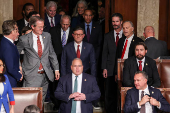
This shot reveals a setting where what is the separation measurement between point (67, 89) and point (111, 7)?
2944 millimetres

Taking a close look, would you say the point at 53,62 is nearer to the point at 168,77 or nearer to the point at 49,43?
the point at 49,43

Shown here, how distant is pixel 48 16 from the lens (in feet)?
23.1

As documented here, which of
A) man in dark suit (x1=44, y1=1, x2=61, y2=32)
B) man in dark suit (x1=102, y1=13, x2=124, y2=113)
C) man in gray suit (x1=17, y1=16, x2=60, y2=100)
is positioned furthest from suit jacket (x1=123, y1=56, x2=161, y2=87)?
man in dark suit (x1=44, y1=1, x2=61, y2=32)

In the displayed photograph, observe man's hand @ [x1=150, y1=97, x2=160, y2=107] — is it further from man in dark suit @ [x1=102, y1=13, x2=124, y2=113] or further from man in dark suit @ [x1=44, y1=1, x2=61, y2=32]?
man in dark suit @ [x1=44, y1=1, x2=61, y2=32]

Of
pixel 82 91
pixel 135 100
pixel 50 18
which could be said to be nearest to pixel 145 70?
pixel 135 100

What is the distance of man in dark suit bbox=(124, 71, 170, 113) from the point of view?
445cm

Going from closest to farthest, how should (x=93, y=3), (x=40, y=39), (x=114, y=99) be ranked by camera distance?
(x=40, y=39) → (x=114, y=99) → (x=93, y=3)

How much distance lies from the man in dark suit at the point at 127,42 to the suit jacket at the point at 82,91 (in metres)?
1.11

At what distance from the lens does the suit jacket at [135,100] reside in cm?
447

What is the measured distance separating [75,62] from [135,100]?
3.31 ft

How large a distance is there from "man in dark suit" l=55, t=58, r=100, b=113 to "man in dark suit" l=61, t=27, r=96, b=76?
2.57ft

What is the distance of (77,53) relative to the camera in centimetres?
587

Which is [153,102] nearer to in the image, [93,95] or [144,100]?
[144,100]

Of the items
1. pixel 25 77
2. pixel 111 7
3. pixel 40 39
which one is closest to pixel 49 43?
pixel 40 39
